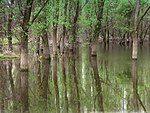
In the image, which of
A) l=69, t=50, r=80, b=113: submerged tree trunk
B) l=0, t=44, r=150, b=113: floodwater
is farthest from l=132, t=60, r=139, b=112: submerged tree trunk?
l=69, t=50, r=80, b=113: submerged tree trunk

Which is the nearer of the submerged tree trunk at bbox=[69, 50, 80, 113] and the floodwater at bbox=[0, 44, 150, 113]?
the floodwater at bbox=[0, 44, 150, 113]

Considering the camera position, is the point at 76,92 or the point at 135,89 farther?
the point at 135,89

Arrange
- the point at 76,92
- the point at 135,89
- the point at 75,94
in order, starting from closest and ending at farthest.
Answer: the point at 75,94
the point at 76,92
the point at 135,89

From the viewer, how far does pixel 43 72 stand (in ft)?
101

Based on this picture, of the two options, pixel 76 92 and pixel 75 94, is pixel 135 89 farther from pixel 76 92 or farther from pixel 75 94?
pixel 75 94

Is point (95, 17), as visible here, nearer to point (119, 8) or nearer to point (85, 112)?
point (119, 8)

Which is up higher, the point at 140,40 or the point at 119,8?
the point at 119,8

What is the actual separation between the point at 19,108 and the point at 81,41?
7113 cm

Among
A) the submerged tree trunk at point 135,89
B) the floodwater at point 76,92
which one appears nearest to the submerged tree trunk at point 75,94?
the floodwater at point 76,92

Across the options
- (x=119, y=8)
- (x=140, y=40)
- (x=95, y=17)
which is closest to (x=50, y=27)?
(x=95, y=17)

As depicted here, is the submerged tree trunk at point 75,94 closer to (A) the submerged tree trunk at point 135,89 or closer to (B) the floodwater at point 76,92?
(B) the floodwater at point 76,92

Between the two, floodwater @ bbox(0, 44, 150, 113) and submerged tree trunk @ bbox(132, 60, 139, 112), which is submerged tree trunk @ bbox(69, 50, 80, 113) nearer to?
floodwater @ bbox(0, 44, 150, 113)

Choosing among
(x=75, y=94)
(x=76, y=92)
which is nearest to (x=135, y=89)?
(x=76, y=92)

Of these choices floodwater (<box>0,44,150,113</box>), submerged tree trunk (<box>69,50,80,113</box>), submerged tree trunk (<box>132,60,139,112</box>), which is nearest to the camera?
floodwater (<box>0,44,150,113</box>)
